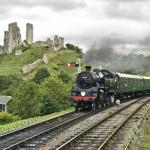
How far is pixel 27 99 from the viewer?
70250 mm

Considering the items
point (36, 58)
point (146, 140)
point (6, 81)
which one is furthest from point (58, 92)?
point (36, 58)

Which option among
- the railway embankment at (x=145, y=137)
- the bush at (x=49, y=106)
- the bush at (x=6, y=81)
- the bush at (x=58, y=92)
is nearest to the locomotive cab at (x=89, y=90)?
the railway embankment at (x=145, y=137)

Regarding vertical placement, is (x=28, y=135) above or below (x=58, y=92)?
below

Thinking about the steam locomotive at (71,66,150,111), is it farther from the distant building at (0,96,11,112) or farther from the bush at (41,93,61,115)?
the distant building at (0,96,11,112)

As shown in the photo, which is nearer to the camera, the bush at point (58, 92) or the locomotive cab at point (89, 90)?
the locomotive cab at point (89, 90)

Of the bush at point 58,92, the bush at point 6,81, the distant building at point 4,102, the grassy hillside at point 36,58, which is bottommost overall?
the distant building at point 4,102

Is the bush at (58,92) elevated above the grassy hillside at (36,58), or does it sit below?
below

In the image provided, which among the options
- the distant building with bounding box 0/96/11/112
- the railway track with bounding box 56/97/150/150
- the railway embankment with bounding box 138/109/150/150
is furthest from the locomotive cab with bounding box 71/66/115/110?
the distant building with bounding box 0/96/11/112

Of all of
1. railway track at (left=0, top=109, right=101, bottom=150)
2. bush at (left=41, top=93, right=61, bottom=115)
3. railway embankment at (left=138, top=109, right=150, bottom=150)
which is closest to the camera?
railway embankment at (left=138, top=109, right=150, bottom=150)

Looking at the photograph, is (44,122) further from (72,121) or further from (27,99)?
(27,99)

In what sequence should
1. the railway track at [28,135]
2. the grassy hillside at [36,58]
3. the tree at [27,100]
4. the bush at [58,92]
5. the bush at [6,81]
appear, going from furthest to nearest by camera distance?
the grassy hillside at [36,58] → the bush at [6,81] → the tree at [27,100] → the bush at [58,92] → the railway track at [28,135]

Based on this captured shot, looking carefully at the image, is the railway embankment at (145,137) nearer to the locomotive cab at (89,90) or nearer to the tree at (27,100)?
the locomotive cab at (89,90)

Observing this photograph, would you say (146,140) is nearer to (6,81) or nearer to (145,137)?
(145,137)

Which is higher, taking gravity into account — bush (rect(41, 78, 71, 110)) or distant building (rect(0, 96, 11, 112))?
bush (rect(41, 78, 71, 110))
